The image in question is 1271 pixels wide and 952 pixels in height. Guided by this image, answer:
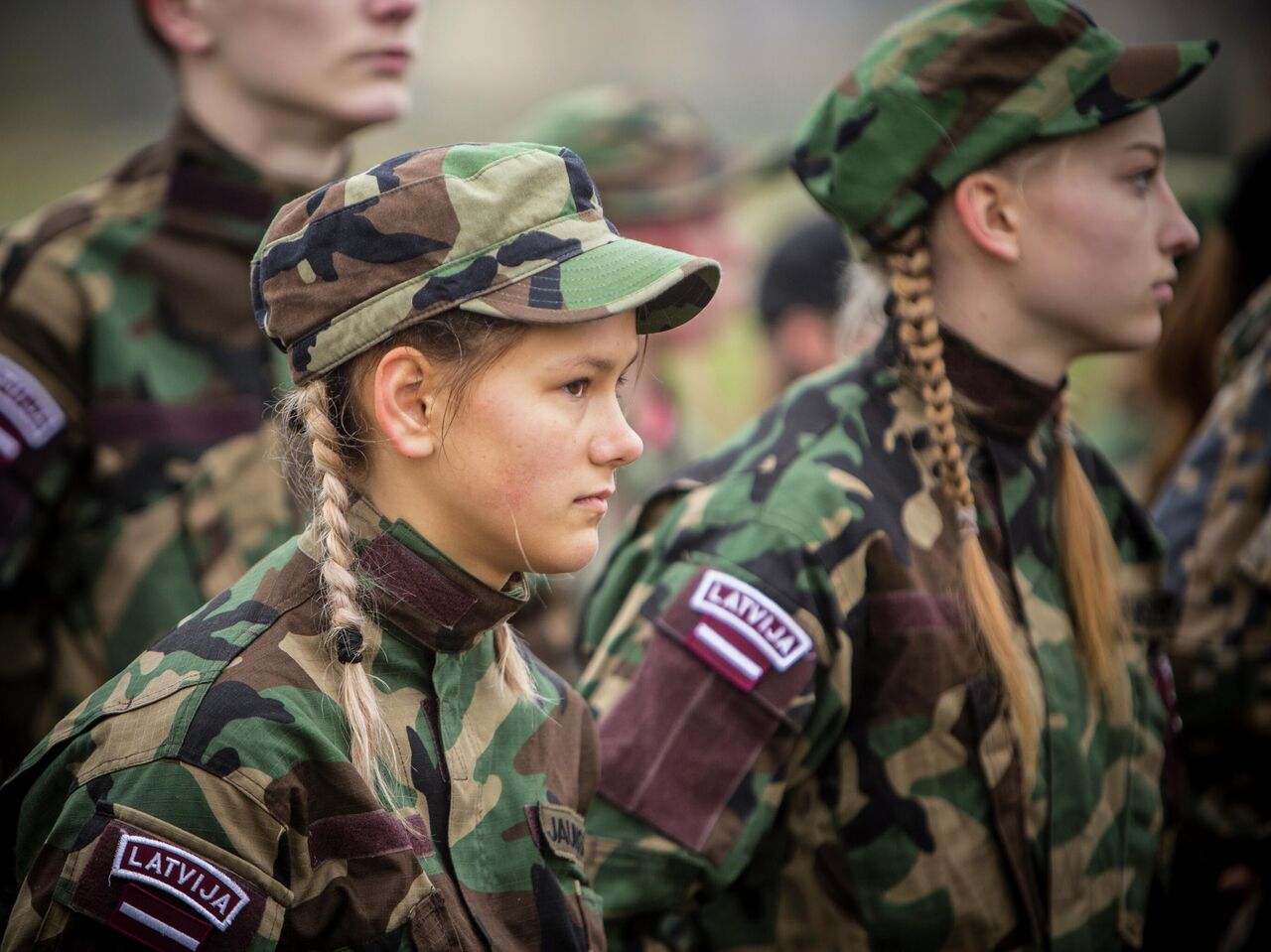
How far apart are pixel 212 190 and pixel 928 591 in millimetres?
1843

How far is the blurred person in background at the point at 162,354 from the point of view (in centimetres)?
280

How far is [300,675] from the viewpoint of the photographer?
1602 mm

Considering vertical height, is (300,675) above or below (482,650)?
above

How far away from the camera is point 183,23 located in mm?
3158

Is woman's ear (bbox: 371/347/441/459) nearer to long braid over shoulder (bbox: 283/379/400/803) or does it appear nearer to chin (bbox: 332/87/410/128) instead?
long braid over shoulder (bbox: 283/379/400/803)

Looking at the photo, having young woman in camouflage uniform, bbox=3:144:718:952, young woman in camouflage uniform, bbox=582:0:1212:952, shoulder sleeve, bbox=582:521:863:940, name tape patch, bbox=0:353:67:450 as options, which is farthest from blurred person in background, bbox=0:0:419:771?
young woman in camouflage uniform, bbox=3:144:718:952

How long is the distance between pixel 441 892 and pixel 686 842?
0.64 meters

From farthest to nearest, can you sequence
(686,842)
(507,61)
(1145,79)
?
(507,61), (1145,79), (686,842)

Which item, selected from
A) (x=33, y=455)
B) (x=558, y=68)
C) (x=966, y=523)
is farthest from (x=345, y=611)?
(x=558, y=68)

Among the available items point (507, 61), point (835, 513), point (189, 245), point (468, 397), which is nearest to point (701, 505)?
point (835, 513)

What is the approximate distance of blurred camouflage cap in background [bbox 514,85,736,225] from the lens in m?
5.17

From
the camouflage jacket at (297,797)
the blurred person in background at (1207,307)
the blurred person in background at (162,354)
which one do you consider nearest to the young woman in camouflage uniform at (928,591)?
the camouflage jacket at (297,797)

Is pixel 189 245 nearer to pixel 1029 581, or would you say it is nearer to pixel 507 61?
pixel 1029 581

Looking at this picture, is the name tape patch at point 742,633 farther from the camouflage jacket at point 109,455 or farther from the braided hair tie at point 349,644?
the camouflage jacket at point 109,455
